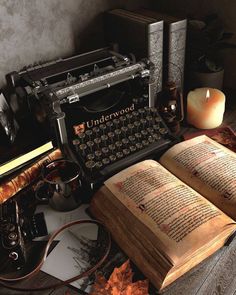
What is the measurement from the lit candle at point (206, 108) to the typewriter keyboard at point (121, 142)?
0.56ft

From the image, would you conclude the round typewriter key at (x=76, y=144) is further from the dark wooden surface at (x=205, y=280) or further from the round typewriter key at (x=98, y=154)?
the dark wooden surface at (x=205, y=280)

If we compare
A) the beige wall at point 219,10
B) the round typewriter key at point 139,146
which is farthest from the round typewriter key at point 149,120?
the beige wall at point 219,10

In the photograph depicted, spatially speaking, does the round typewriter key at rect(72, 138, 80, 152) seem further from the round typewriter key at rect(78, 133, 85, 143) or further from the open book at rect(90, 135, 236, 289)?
the open book at rect(90, 135, 236, 289)

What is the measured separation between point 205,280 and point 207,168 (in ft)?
1.08

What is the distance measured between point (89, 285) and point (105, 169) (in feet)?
1.26

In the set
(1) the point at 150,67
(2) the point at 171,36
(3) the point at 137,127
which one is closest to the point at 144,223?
(3) the point at 137,127

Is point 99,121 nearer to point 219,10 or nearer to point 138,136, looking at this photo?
point 138,136

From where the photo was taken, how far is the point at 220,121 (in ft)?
4.66

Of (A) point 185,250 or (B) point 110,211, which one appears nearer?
(A) point 185,250

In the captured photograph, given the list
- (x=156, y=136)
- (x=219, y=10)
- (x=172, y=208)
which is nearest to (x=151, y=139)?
(x=156, y=136)

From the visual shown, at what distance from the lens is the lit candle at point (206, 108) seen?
1376 millimetres

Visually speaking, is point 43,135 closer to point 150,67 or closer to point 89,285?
point 150,67

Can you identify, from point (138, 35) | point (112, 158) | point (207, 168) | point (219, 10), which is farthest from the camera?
point (219, 10)

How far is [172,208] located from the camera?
950 mm
